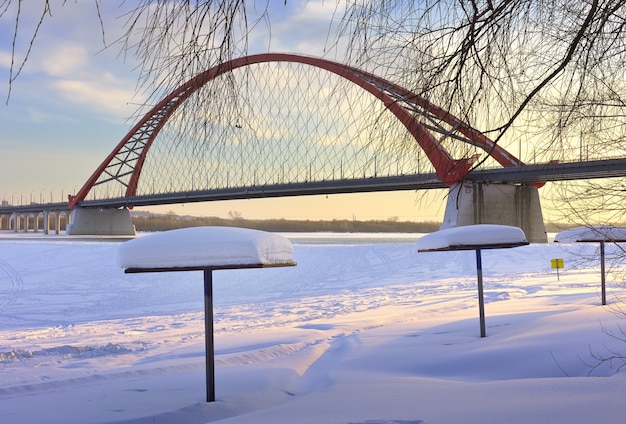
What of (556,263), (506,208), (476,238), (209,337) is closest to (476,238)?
(476,238)

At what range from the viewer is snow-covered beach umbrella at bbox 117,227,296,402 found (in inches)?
161

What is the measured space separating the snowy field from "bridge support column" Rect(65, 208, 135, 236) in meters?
50.9

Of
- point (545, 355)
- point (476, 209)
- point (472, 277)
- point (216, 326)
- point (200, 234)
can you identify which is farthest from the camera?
point (476, 209)

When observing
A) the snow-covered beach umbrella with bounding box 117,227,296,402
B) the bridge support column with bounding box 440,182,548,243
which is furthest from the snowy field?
the bridge support column with bounding box 440,182,548,243

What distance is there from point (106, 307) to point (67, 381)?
9.47 meters

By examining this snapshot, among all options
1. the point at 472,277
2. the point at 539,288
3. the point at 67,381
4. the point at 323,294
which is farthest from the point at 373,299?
the point at 67,381

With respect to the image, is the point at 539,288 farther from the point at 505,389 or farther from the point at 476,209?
the point at 476,209

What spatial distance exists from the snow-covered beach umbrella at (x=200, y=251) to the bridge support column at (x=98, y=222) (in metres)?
65.6

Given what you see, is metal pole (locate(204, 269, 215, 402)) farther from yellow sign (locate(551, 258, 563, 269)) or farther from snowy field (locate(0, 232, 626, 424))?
yellow sign (locate(551, 258, 563, 269))

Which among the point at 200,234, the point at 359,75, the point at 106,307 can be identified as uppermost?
the point at 359,75

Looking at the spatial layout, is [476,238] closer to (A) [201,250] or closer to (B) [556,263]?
(A) [201,250]

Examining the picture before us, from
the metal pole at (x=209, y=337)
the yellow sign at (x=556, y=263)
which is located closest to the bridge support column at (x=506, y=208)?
the yellow sign at (x=556, y=263)

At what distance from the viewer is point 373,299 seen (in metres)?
14.3

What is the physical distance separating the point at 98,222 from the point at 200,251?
67.3 m
